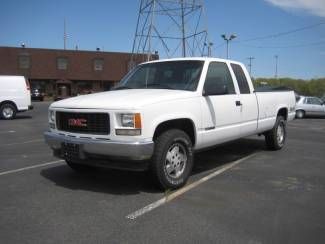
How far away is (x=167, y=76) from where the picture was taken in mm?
7312

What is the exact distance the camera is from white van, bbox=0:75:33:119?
2069cm

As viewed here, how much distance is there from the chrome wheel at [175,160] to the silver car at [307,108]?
1988 centimetres

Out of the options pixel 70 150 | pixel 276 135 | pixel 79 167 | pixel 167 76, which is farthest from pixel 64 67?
pixel 70 150

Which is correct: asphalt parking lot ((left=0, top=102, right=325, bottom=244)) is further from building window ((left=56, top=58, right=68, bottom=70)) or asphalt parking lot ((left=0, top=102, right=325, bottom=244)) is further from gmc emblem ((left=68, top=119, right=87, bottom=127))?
building window ((left=56, top=58, right=68, bottom=70))

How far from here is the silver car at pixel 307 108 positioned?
82.3 ft

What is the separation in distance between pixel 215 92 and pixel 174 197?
1980mm

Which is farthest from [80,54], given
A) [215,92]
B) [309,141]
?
[215,92]

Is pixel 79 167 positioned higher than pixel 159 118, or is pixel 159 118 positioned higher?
pixel 159 118

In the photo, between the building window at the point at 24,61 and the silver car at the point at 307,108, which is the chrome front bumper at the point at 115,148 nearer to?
the silver car at the point at 307,108

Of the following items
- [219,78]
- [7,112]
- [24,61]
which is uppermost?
[24,61]

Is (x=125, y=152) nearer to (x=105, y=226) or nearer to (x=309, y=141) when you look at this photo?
(x=105, y=226)

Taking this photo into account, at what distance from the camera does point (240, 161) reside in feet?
28.4

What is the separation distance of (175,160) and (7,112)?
16.3m

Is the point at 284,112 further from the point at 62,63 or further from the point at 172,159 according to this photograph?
the point at 62,63
